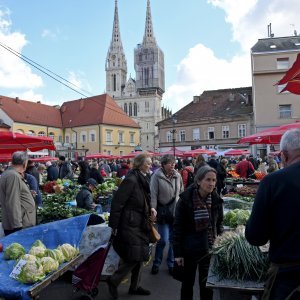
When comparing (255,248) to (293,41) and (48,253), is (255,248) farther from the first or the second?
(293,41)

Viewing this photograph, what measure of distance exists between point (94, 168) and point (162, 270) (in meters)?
6.31

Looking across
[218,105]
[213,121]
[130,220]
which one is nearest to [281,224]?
[130,220]

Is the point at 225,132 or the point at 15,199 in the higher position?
the point at 225,132

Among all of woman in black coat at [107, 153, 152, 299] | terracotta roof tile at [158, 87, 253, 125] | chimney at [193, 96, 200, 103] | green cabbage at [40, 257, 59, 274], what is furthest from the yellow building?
green cabbage at [40, 257, 59, 274]

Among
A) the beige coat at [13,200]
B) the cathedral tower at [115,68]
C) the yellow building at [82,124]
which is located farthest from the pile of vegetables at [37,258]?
the cathedral tower at [115,68]

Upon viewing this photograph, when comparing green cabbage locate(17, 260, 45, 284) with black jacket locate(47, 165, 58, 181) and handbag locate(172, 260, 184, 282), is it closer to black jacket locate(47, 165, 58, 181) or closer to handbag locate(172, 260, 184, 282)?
handbag locate(172, 260, 184, 282)

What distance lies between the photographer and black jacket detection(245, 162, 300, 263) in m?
2.18

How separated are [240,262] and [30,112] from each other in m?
62.0

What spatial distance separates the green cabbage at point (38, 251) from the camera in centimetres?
409

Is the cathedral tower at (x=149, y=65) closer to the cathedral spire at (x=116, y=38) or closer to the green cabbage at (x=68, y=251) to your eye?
the cathedral spire at (x=116, y=38)

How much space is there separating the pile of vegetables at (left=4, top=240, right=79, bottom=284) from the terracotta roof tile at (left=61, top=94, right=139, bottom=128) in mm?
57923

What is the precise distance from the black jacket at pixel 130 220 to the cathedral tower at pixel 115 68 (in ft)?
385

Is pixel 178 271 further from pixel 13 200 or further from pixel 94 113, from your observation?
pixel 94 113

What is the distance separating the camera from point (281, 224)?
2.23 m
